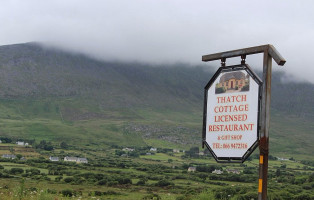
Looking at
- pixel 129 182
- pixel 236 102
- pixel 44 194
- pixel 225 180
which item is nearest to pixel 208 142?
pixel 236 102

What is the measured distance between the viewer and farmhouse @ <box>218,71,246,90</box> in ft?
37.2

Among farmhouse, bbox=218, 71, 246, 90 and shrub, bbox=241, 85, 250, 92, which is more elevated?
farmhouse, bbox=218, 71, 246, 90

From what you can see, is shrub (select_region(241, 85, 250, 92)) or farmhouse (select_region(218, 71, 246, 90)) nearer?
shrub (select_region(241, 85, 250, 92))

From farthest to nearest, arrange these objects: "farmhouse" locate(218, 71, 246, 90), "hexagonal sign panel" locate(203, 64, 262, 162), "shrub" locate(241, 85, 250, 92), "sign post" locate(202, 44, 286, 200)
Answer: "farmhouse" locate(218, 71, 246, 90)
"shrub" locate(241, 85, 250, 92)
"hexagonal sign panel" locate(203, 64, 262, 162)
"sign post" locate(202, 44, 286, 200)

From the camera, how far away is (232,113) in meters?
11.4

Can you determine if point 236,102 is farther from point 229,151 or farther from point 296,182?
point 296,182

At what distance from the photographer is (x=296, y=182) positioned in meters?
81.8

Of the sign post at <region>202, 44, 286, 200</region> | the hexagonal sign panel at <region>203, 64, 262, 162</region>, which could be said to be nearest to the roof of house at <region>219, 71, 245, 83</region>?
the hexagonal sign panel at <region>203, 64, 262, 162</region>

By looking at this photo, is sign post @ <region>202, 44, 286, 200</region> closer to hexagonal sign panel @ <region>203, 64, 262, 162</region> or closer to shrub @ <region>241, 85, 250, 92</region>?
hexagonal sign panel @ <region>203, 64, 262, 162</region>

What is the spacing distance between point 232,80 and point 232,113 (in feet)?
3.05

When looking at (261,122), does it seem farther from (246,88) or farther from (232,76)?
(232,76)

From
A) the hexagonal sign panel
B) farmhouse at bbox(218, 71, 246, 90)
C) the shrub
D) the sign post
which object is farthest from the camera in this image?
farmhouse at bbox(218, 71, 246, 90)

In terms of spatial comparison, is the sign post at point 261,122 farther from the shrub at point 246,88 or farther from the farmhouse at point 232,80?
the shrub at point 246,88

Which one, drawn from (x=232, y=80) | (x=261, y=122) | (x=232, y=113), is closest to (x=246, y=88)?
(x=232, y=80)
